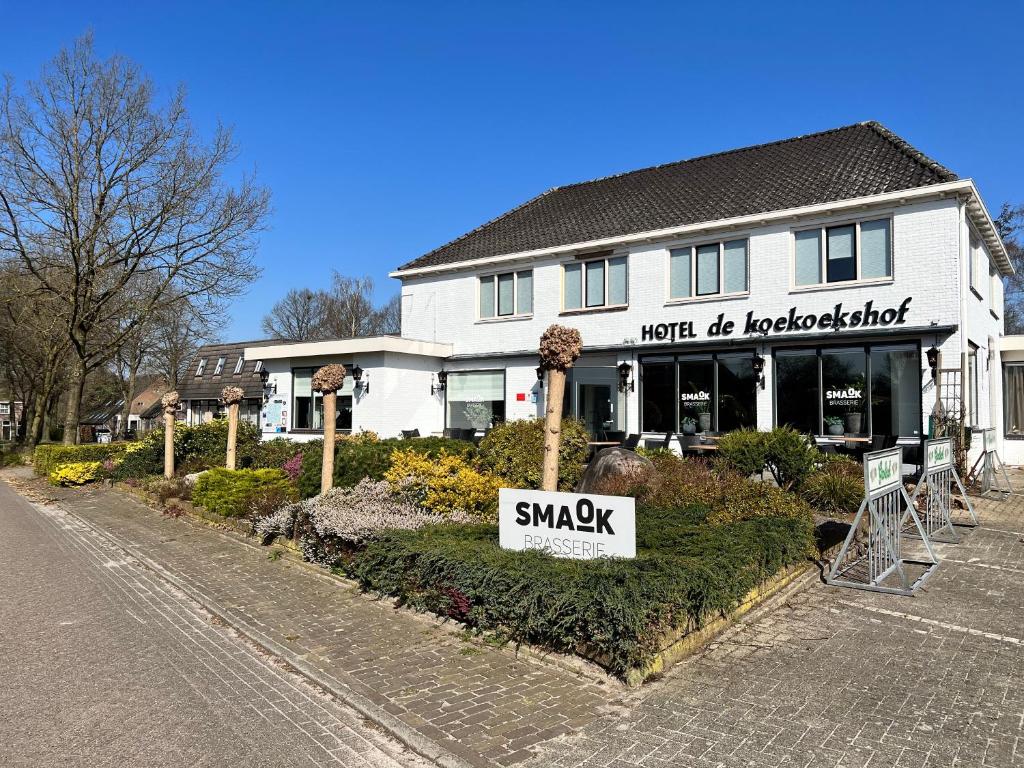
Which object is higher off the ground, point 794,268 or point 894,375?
point 794,268

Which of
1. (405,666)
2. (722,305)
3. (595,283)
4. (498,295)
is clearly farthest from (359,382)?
(405,666)

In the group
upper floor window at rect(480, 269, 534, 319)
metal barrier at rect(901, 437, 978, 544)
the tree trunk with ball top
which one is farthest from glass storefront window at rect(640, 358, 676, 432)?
the tree trunk with ball top

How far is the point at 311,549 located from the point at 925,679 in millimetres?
6368

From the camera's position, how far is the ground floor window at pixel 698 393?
16250mm

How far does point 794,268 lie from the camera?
615 inches

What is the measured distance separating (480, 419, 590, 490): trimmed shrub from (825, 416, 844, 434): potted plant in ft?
20.3

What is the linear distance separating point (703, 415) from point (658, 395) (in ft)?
4.27

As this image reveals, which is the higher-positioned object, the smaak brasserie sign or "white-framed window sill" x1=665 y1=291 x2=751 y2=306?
"white-framed window sill" x1=665 y1=291 x2=751 y2=306

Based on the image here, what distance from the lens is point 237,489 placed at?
11.6 m

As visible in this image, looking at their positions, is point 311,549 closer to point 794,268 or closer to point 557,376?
point 557,376

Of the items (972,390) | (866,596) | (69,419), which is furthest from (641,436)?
(69,419)

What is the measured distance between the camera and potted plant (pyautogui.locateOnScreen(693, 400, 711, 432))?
1662cm

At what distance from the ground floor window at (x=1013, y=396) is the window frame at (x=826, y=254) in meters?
7.75

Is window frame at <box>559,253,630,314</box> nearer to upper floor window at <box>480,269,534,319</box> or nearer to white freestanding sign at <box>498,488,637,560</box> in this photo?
upper floor window at <box>480,269,534,319</box>
